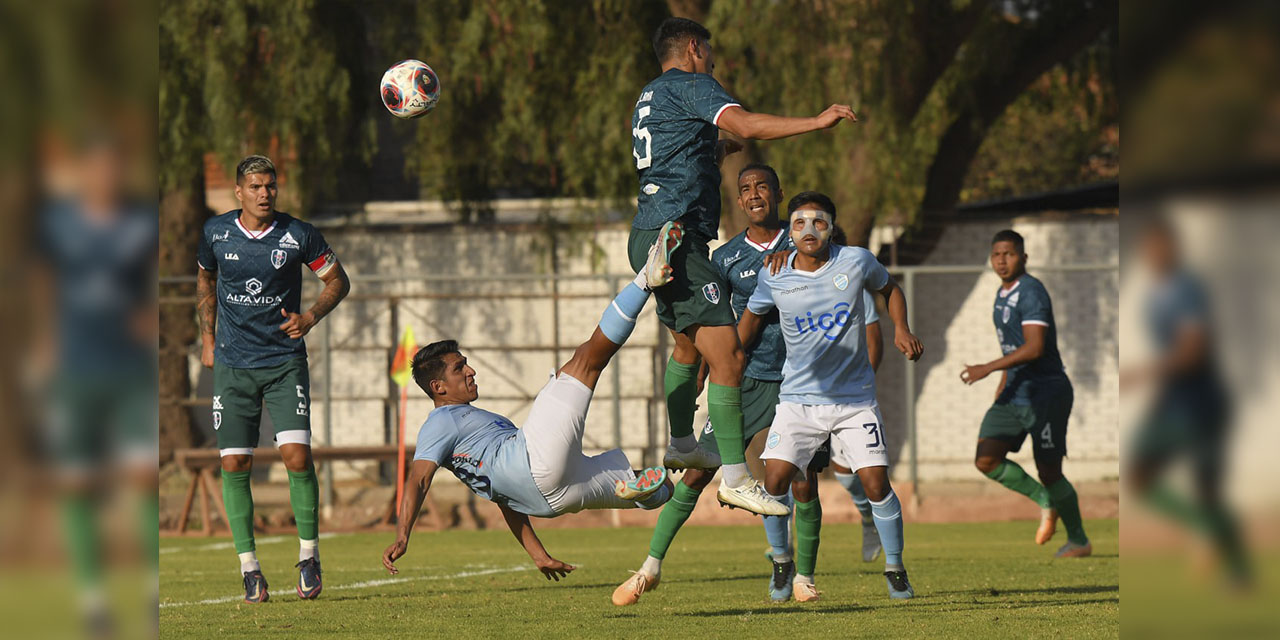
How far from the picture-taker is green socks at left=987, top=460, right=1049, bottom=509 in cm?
1071

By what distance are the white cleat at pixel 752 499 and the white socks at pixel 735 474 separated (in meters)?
0.02


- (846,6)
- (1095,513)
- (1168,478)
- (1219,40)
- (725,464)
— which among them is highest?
(846,6)

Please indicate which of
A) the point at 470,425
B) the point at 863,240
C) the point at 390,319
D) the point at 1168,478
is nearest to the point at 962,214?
the point at 863,240

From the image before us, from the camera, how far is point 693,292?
22.3ft

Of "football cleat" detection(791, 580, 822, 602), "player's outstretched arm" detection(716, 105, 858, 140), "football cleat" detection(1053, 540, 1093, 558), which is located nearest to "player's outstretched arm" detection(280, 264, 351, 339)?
"player's outstretched arm" detection(716, 105, 858, 140)

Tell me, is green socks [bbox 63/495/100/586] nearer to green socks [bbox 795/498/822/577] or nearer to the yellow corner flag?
green socks [bbox 795/498/822/577]

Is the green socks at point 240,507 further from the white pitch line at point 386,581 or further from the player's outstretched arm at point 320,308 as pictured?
the player's outstretched arm at point 320,308

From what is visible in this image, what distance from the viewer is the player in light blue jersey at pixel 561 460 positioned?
21.5 ft

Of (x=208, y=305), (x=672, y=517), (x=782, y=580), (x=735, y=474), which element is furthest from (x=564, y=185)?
(x=735, y=474)

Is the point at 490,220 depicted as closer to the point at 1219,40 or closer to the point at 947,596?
the point at 947,596

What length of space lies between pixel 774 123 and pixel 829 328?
5.30 feet

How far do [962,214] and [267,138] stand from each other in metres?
8.81

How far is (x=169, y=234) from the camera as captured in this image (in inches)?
744

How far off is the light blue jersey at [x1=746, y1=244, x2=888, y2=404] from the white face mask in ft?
0.55
